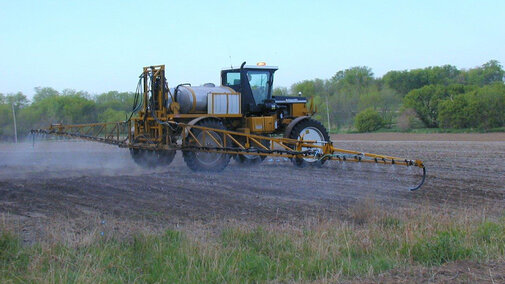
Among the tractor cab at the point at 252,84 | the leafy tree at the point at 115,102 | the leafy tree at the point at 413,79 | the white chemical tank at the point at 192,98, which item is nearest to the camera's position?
the white chemical tank at the point at 192,98

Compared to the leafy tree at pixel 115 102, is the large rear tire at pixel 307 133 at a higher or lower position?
lower

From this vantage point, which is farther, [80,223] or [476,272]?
[80,223]

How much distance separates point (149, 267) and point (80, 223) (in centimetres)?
226

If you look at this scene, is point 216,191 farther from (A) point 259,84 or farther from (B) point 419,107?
(B) point 419,107

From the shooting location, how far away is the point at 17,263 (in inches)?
224

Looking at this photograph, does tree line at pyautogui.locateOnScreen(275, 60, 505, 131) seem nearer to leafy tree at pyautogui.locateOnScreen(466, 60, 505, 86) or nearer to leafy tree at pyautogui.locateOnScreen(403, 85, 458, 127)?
leafy tree at pyautogui.locateOnScreen(403, 85, 458, 127)

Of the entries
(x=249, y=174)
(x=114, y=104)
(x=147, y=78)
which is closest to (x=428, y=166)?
(x=249, y=174)

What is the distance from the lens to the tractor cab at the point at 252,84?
603 inches

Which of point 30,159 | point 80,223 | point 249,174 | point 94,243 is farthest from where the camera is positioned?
point 30,159

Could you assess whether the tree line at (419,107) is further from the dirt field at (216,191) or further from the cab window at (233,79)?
the dirt field at (216,191)

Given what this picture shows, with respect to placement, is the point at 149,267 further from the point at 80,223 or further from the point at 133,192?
the point at 133,192

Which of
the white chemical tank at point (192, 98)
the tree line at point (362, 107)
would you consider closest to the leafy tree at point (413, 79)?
the tree line at point (362, 107)

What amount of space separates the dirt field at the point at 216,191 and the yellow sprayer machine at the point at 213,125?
1.93 ft

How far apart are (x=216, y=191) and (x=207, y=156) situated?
3.34 metres
